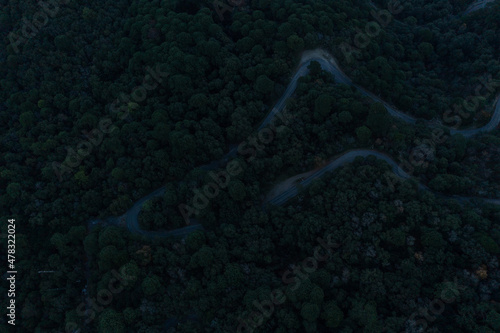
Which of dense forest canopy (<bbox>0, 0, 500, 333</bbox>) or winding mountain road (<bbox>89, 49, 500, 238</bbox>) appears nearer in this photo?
dense forest canopy (<bbox>0, 0, 500, 333</bbox>)

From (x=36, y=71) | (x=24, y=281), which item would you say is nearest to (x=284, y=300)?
(x=24, y=281)

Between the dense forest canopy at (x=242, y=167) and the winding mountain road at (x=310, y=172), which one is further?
the winding mountain road at (x=310, y=172)

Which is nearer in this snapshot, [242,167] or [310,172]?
[242,167]

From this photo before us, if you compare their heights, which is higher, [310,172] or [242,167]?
[242,167]
